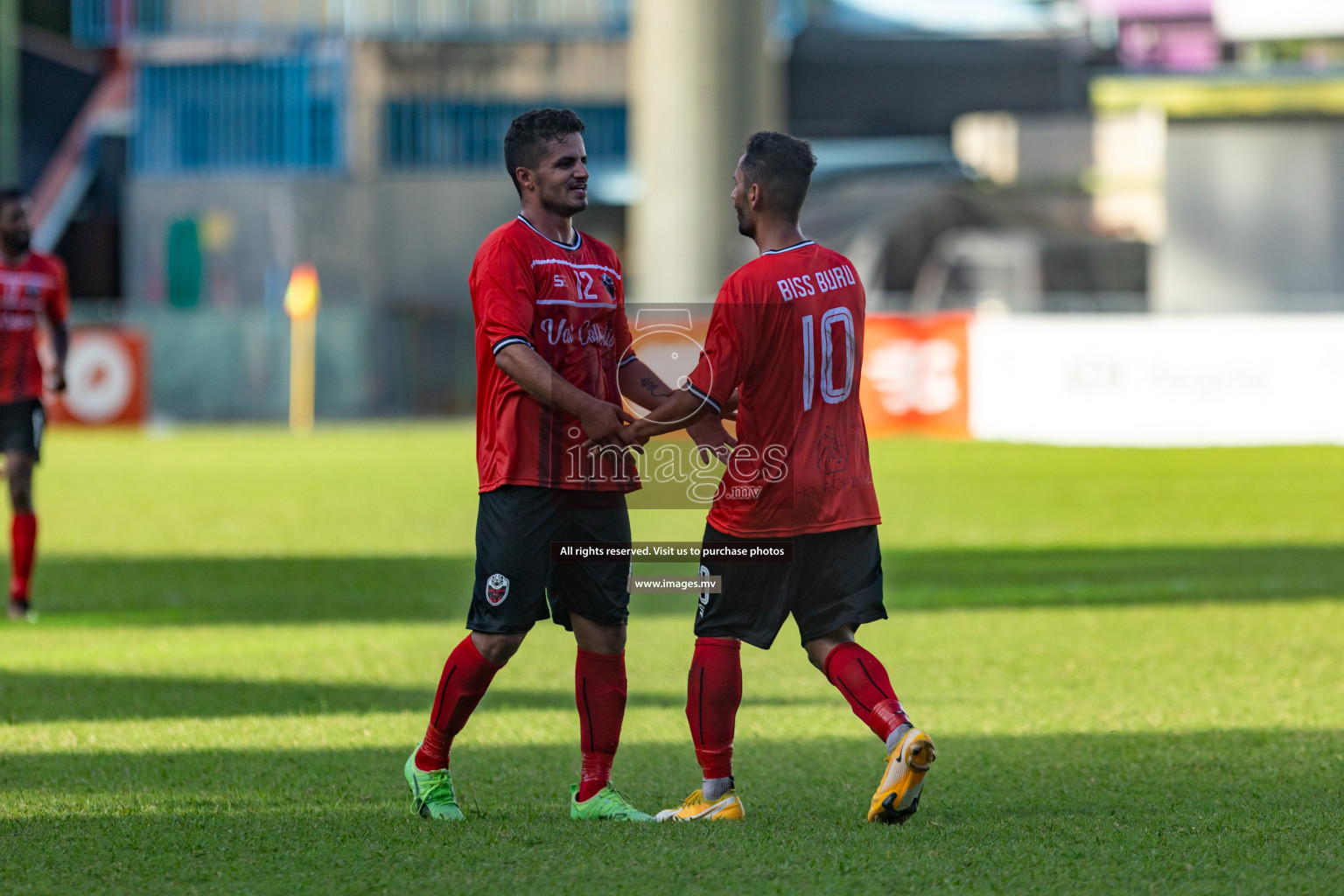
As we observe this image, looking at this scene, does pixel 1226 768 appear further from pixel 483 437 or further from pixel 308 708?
pixel 308 708

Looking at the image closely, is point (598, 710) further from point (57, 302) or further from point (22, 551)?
point (57, 302)

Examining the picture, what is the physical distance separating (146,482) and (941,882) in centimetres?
1751

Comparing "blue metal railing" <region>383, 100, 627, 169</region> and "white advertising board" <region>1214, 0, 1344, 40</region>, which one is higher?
"white advertising board" <region>1214, 0, 1344, 40</region>

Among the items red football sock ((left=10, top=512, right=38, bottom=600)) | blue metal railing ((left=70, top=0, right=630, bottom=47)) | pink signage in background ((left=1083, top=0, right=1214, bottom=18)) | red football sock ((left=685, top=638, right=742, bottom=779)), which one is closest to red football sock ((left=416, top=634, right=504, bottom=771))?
red football sock ((left=685, top=638, right=742, bottom=779))

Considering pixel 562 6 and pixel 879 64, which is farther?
pixel 879 64

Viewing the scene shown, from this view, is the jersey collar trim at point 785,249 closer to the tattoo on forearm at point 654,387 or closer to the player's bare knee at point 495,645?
the tattoo on forearm at point 654,387

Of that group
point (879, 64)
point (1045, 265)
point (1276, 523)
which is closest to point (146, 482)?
point (1276, 523)

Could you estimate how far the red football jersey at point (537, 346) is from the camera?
543 centimetres

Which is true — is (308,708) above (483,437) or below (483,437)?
below

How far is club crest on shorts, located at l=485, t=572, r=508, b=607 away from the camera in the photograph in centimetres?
546

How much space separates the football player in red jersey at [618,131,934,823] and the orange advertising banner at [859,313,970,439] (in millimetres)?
21167

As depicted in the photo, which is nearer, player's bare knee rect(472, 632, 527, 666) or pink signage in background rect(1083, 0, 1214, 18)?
player's bare knee rect(472, 632, 527, 666)

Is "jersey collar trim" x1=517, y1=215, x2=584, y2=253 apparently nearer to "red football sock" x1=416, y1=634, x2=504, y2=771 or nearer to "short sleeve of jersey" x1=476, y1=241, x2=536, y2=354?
"short sleeve of jersey" x1=476, y1=241, x2=536, y2=354

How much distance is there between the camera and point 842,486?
5508 millimetres
